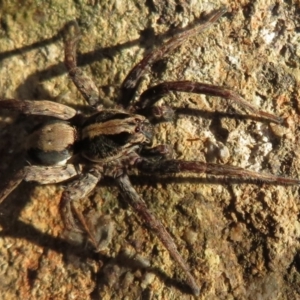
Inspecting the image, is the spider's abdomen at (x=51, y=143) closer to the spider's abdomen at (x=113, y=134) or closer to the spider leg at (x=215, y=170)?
the spider's abdomen at (x=113, y=134)

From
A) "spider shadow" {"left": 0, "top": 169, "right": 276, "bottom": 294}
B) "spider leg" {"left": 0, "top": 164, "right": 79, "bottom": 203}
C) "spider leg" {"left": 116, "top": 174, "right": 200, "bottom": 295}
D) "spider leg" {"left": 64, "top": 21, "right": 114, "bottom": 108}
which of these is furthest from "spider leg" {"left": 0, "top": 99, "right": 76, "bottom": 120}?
"spider leg" {"left": 116, "top": 174, "right": 200, "bottom": 295}

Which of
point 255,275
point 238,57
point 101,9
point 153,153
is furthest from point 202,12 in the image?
point 255,275

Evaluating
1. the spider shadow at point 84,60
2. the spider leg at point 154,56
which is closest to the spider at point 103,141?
the spider leg at point 154,56

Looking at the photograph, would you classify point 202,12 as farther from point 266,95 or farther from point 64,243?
point 64,243

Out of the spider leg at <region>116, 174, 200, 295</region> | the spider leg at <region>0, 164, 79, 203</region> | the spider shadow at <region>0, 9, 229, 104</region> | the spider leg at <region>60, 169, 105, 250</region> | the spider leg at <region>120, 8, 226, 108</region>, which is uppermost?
the spider shadow at <region>0, 9, 229, 104</region>

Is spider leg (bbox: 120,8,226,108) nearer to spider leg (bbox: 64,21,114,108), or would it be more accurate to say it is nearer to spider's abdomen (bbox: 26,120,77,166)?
spider leg (bbox: 64,21,114,108)
